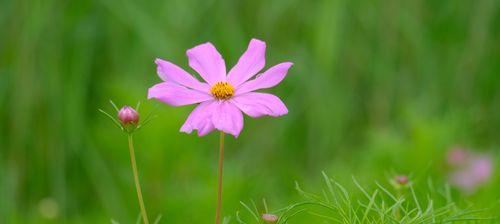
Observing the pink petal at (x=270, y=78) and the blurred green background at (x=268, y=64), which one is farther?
the blurred green background at (x=268, y=64)

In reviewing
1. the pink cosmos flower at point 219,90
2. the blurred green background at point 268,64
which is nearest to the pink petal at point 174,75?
the pink cosmos flower at point 219,90

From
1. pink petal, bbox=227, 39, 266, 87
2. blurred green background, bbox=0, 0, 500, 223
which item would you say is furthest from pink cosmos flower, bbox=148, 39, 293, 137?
blurred green background, bbox=0, 0, 500, 223

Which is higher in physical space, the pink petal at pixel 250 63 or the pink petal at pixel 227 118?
the pink petal at pixel 250 63

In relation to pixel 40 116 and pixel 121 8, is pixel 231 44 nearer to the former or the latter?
pixel 121 8

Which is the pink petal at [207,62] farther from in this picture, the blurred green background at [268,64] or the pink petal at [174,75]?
the blurred green background at [268,64]

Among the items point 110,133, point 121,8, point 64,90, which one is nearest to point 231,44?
point 121,8

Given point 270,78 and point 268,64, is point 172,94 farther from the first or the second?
point 268,64

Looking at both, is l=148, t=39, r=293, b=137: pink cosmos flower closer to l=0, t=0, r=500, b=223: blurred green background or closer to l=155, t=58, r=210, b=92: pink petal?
l=155, t=58, r=210, b=92: pink petal
